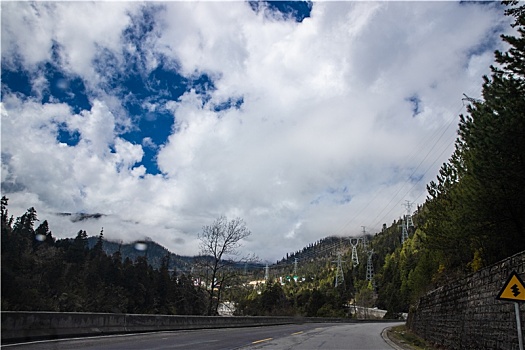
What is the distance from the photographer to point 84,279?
71.2m

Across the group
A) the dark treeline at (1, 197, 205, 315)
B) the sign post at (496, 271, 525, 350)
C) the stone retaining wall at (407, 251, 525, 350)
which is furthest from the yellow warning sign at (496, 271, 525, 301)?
the dark treeline at (1, 197, 205, 315)

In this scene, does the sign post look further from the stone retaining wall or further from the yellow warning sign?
the stone retaining wall

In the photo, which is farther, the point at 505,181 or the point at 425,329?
the point at 425,329

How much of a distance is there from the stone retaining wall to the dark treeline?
36.7 m

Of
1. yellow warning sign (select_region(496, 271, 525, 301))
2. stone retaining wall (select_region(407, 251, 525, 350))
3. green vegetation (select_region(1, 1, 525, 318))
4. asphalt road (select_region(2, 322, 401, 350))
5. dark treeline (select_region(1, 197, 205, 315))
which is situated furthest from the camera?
dark treeline (select_region(1, 197, 205, 315))

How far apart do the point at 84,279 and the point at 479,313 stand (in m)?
72.0

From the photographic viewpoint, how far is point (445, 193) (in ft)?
75.4

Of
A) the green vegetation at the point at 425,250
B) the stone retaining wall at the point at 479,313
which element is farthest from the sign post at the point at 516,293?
the green vegetation at the point at 425,250

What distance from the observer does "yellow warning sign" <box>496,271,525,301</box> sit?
8.54 meters

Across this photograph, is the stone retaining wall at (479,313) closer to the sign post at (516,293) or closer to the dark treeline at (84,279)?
the sign post at (516,293)

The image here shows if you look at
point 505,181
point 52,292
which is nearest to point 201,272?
point 505,181

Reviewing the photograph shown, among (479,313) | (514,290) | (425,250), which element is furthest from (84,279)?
(514,290)

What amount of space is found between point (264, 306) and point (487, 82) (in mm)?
85302

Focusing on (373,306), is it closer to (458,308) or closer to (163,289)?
(163,289)
